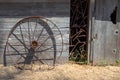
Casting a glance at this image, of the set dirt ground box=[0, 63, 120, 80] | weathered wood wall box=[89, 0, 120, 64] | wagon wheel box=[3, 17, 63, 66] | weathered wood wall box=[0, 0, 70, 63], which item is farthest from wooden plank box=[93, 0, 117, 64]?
wagon wheel box=[3, 17, 63, 66]

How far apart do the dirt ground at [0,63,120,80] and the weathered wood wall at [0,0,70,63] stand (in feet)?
2.21

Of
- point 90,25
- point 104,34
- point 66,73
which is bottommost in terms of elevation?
point 66,73

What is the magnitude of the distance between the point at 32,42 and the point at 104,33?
175cm

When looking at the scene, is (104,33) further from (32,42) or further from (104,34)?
(32,42)

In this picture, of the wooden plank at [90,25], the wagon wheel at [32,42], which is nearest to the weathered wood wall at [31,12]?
the wagon wheel at [32,42]

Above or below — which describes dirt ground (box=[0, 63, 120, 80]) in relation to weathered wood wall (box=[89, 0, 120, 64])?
below

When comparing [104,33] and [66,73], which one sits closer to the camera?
[66,73]

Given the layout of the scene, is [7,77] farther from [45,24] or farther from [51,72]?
[45,24]

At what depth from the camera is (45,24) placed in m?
8.09

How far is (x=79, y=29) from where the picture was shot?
8773 millimetres

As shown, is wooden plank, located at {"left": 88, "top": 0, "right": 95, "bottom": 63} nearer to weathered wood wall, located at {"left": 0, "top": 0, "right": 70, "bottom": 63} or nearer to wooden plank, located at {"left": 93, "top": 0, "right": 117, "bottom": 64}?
wooden plank, located at {"left": 93, "top": 0, "right": 117, "bottom": 64}

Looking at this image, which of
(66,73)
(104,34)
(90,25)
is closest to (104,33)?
(104,34)

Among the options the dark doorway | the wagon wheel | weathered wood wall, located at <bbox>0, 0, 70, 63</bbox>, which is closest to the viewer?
weathered wood wall, located at <bbox>0, 0, 70, 63</bbox>

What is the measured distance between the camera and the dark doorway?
8659mm
